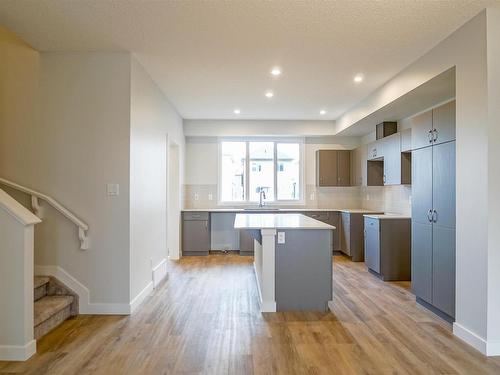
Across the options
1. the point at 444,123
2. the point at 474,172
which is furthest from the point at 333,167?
the point at 474,172

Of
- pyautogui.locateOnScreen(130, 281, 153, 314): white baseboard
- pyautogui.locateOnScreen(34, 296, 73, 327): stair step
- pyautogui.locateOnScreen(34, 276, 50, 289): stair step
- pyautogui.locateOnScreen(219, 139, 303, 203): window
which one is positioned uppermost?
pyautogui.locateOnScreen(219, 139, 303, 203): window

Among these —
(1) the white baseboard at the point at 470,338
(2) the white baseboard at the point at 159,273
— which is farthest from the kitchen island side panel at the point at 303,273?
(2) the white baseboard at the point at 159,273

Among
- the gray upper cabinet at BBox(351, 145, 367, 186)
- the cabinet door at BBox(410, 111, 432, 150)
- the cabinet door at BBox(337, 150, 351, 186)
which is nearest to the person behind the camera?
the cabinet door at BBox(410, 111, 432, 150)

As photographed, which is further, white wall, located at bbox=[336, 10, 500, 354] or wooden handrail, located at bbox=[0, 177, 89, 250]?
wooden handrail, located at bbox=[0, 177, 89, 250]

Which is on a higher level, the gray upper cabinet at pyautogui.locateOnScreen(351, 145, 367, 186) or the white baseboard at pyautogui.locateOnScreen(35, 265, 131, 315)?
the gray upper cabinet at pyautogui.locateOnScreen(351, 145, 367, 186)

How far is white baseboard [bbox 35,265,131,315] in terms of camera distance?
3.28 metres

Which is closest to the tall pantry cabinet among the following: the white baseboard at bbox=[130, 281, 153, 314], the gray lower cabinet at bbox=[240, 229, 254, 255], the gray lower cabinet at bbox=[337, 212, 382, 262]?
the gray lower cabinet at bbox=[337, 212, 382, 262]

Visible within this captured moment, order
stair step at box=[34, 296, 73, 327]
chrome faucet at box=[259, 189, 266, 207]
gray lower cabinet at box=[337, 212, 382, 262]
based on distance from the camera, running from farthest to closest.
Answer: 1. chrome faucet at box=[259, 189, 266, 207]
2. gray lower cabinet at box=[337, 212, 382, 262]
3. stair step at box=[34, 296, 73, 327]

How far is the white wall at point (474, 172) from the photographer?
8.18 feet

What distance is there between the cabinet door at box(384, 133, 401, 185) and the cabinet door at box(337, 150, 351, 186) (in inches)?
58.8

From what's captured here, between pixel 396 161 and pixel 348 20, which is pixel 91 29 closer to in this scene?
pixel 348 20

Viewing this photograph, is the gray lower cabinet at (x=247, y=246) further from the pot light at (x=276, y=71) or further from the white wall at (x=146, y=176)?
the pot light at (x=276, y=71)

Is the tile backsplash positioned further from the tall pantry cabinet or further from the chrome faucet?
the tall pantry cabinet

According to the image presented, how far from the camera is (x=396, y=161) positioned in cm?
489
